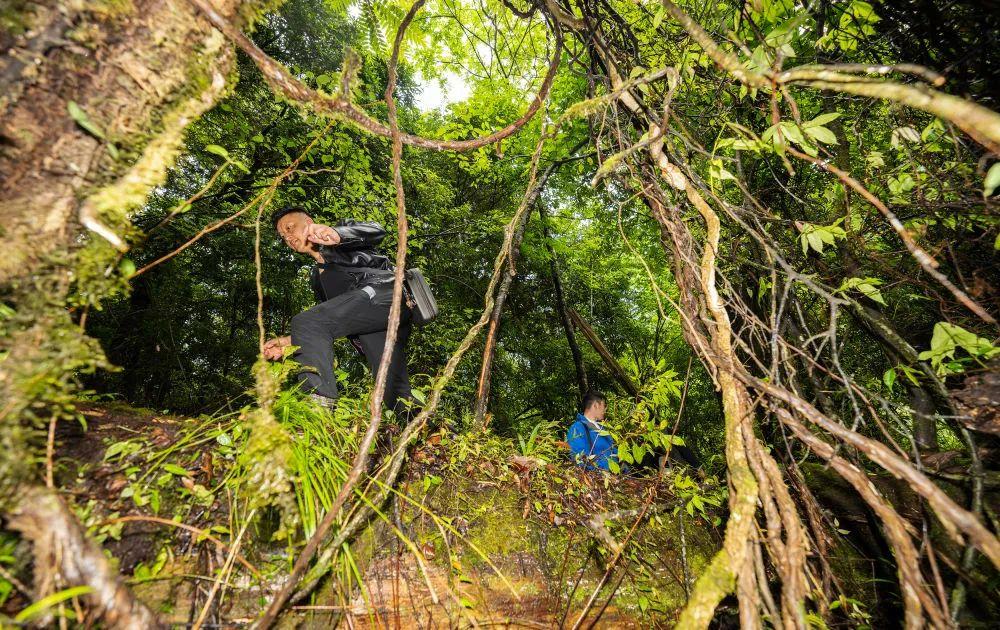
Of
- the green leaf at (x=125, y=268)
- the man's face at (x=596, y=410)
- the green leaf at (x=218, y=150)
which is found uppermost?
the green leaf at (x=218, y=150)

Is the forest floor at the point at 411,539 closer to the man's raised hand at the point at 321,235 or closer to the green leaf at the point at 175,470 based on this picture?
the green leaf at the point at 175,470

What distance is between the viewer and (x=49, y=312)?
895mm

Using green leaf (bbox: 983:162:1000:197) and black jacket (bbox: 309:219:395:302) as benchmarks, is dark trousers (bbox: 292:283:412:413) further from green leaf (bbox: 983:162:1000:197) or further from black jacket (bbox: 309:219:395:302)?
green leaf (bbox: 983:162:1000:197)

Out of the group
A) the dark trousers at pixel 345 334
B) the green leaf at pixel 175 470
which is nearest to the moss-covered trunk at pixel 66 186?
the green leaf at pixel 175 470

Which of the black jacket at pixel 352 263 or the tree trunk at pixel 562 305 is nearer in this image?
the black jacket at pixel 352 263

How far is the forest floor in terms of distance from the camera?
4.47 feet

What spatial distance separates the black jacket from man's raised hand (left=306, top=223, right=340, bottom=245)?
0.18 meters

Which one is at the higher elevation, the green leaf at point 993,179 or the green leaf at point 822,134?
the green leaf at point 822,134

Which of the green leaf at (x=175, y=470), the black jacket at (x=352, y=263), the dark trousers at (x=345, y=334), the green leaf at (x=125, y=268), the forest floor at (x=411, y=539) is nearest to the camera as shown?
the green leaf at (x=125, y=268)

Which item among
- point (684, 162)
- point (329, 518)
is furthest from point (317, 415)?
point (684, 162)

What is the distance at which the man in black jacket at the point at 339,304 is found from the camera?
9.48ft

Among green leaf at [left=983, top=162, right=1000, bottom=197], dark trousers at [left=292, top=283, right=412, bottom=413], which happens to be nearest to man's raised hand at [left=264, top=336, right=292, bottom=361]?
dark trousers at [left=292, top=283, right=412, bottom=413]

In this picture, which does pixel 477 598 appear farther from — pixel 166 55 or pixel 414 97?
pixel 414 97

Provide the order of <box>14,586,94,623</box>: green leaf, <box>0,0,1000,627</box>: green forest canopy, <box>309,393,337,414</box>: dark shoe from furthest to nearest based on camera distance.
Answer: <box>309,393,337,414</box>: dark shoe → <box>0,0,1000,627</box>: green forest canopy → <box>14,586,94,623</box>: green leaf
